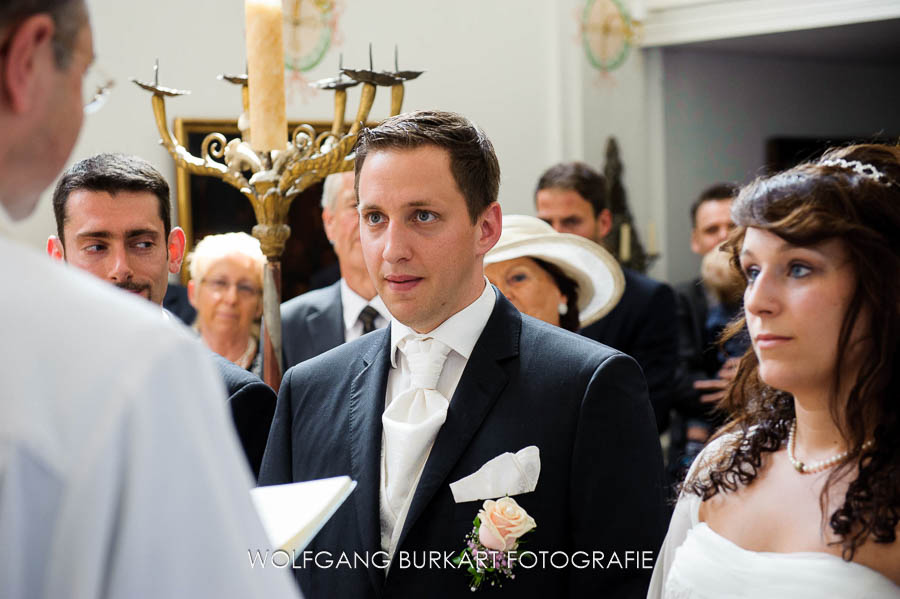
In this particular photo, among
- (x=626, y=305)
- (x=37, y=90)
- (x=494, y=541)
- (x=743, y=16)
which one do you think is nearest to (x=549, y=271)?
(x=626, y=305)

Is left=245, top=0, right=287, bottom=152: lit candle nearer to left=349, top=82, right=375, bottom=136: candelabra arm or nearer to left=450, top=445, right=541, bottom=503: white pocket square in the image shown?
left=349, top=82, right=375, bottom=136: candelabra arm

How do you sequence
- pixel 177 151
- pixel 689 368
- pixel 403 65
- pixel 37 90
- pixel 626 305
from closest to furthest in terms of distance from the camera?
pixel 37 90 → pixel 177 151 → pixel 626 305 → pixel 689 368 → pixel 403 65

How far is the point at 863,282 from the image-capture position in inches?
73.6

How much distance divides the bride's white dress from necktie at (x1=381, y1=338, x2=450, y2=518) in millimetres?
549

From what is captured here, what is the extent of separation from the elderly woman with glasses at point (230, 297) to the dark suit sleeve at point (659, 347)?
5.61 ft

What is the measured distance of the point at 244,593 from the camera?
2.93ft

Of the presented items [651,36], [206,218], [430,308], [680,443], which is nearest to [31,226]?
[206,218]

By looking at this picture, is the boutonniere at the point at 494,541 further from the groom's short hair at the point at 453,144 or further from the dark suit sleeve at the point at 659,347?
the dark suit sleeve at the point at 659,347

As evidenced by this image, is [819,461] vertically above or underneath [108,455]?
underneath

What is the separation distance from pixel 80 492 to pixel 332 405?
1608mm

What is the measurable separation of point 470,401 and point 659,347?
269 centimetres

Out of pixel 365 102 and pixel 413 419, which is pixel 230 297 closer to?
pixel 365 102

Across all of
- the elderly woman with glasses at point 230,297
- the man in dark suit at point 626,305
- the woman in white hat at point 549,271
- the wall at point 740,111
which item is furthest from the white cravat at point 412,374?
the wall at point 740,111

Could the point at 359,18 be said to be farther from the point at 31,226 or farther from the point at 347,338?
the point at 347,338
